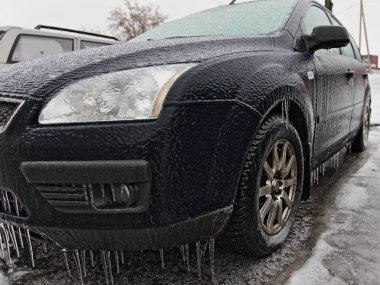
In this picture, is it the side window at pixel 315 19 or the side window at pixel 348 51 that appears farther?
the side window at pixel 348 51

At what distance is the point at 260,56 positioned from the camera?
1831mm

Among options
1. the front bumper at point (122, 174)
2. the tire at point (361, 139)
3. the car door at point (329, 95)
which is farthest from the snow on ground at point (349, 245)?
the tire at point (361, 139)

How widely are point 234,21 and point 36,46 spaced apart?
4.21m

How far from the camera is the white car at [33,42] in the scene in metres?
5.33

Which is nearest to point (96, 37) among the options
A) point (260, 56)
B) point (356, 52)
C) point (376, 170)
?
point (356, 52)

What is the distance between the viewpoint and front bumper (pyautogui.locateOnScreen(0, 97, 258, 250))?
135cm

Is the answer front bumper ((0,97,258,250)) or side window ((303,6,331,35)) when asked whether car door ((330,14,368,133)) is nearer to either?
side window ((303,6,331,35))

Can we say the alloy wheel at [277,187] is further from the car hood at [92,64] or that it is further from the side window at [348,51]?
the side window at [348,51]

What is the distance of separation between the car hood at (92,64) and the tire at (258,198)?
43 centimetres

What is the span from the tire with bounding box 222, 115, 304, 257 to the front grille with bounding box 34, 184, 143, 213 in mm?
499

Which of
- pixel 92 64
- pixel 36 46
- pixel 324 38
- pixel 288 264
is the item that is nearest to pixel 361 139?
pixel 324 38

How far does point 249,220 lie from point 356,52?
10.2 ft

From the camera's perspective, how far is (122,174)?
1.34 meters

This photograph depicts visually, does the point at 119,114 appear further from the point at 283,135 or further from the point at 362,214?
the point at 362,214
